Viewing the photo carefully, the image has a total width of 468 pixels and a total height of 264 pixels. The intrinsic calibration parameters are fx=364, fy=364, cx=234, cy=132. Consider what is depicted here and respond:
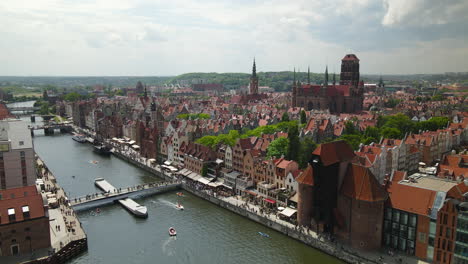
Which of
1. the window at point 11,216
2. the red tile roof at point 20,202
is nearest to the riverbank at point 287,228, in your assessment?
the red tile roof at point 20,202

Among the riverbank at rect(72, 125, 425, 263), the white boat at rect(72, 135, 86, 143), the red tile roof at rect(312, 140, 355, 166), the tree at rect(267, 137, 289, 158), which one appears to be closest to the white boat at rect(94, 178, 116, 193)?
the riverbank at rect(72, 125, 425, 263)

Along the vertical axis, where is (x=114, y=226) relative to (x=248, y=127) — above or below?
below

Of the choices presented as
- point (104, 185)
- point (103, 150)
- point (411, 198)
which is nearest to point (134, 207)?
point (104, 185)

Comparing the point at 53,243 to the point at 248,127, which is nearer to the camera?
the point at 53,243

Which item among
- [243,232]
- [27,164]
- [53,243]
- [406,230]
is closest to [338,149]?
[406,230]

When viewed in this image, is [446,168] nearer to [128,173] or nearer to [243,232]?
[243,232]

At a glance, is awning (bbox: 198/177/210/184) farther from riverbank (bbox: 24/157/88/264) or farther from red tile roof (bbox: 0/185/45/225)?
red tile roof (bbox: 0/185/45/225)
